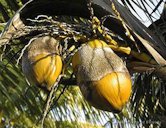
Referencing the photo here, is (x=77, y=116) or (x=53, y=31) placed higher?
(x=53, y=31)

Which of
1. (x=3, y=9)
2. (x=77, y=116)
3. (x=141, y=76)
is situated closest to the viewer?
(x=141, y=76)

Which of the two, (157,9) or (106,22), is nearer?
(106,22)

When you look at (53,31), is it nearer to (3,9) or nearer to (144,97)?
(144,97)

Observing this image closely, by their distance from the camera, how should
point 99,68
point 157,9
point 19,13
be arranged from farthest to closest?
point 157,9
point 19,13
point 99,68

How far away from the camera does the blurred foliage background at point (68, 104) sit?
2.28 metres

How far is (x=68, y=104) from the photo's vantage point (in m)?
3.44

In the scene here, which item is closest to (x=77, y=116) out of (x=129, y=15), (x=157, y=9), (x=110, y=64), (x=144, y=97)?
(x=144, y=97)

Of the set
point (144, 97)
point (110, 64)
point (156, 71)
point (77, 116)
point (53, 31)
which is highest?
point (53, 31)

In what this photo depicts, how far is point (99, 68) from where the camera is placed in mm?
1292

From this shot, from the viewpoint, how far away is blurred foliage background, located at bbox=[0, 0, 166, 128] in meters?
2.28

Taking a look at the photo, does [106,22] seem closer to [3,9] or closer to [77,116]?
[3,9]

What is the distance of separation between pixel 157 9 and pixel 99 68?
82 cm

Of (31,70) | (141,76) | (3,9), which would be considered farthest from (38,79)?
(3,9)

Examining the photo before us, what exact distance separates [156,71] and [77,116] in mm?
2206
